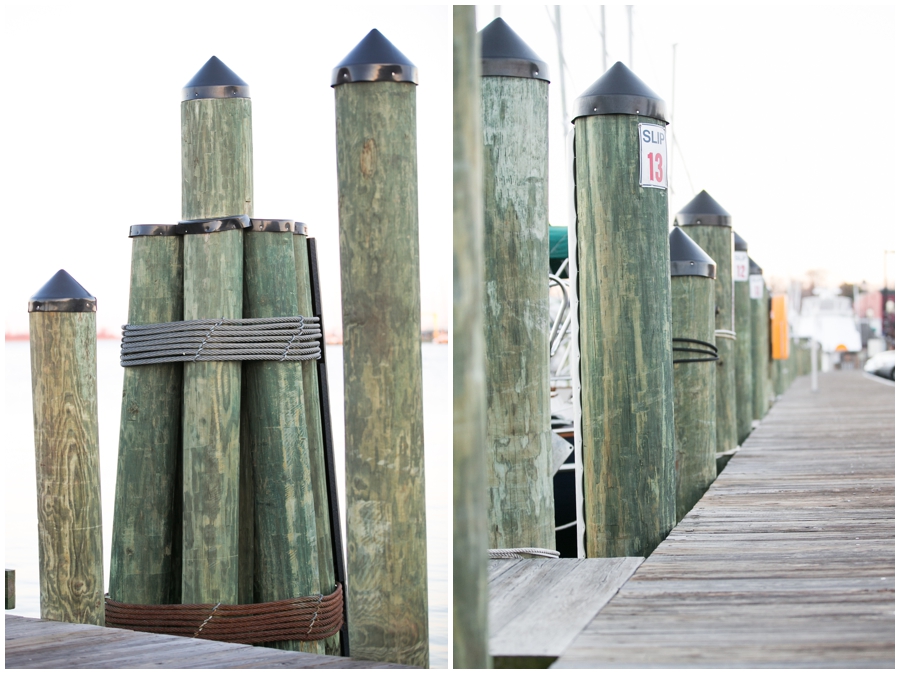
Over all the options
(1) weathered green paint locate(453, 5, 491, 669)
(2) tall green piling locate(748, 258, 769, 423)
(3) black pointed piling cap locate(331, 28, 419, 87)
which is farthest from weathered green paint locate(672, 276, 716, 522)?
(2) tall green piling locate(748, 258, 769, 423)

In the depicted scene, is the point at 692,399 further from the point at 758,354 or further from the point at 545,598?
the point at 758,354

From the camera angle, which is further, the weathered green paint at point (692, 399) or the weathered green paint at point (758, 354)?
the weathered green paint at point (758, 354)

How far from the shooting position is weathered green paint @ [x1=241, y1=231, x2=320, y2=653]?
13.5ft

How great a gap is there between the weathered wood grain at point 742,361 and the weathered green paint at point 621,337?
19.7 feet

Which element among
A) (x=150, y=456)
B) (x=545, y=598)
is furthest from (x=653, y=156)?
(x=150, y=456)

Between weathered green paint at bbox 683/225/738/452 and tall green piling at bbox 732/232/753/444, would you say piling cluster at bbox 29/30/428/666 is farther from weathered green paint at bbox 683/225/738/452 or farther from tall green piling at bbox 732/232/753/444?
tall green piling at bbox 732/232/753/444

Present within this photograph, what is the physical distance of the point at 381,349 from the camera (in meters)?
3.31

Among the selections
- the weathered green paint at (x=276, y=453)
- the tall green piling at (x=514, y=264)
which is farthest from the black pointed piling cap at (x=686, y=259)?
the weathered green paint at (x=276, y=453)

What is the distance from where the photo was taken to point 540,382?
403 centimetres

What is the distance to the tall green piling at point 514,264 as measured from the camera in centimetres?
394

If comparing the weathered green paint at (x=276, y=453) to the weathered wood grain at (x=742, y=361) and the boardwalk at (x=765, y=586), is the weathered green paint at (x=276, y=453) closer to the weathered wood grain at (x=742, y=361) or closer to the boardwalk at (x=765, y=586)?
the boardwalk at (x=765, y=586)

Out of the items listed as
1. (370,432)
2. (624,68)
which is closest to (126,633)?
(370,432)

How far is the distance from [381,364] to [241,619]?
51.9 inches

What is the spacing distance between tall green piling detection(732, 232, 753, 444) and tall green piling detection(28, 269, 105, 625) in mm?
7007
